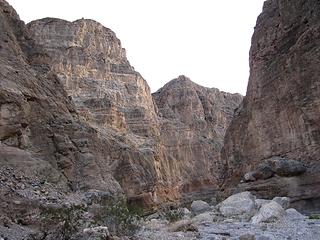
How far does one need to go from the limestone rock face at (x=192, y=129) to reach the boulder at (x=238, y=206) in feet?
193

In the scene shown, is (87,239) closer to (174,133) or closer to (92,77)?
(92,77)

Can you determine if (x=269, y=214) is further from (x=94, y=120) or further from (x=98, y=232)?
(x=94, y=120)

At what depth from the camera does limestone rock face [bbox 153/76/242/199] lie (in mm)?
100000

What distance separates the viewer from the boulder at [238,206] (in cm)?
2602

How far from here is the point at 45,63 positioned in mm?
34938

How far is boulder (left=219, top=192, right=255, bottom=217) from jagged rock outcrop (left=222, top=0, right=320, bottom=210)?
2.57 meters

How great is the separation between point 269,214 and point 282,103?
13.9 metres

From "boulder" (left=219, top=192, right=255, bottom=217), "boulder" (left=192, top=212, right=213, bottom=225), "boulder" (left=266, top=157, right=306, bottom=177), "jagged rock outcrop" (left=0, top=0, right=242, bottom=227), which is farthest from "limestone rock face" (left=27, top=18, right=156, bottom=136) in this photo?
"boulder" (left=192, top=212, right=213, bottom=225)

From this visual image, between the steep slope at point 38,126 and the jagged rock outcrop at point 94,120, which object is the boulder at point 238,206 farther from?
the steep slope at point 38,126

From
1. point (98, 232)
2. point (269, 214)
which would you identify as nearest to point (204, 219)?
point (269, 214)

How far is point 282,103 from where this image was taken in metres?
34.9

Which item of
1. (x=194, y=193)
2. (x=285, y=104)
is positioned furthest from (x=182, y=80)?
(x=285, y=104)

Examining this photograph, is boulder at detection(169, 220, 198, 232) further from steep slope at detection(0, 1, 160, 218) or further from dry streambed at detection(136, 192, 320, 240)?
steep slope at detection(0, 1, 160, 218)

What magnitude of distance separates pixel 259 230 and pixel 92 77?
223ft
